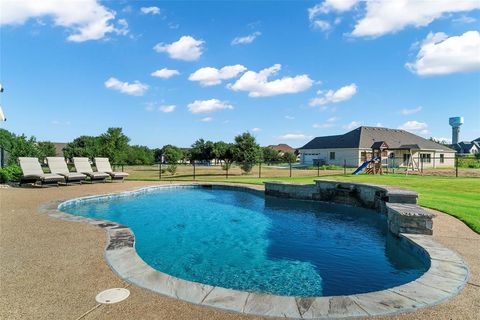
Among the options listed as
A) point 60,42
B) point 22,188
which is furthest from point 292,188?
point 60,42

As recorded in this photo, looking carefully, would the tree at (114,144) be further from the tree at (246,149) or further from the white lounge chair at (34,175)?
the tree at (246,149)

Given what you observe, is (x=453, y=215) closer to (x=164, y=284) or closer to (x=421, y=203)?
(x=421, y=203)

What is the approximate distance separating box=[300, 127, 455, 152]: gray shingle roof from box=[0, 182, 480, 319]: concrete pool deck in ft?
123

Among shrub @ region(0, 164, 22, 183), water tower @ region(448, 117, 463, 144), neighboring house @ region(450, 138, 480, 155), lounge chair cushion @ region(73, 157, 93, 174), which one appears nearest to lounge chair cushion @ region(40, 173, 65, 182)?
lounge chair cushion @ region(73, 157, 93, 174)

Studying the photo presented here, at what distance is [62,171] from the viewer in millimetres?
15922

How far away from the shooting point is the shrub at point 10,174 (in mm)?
14776

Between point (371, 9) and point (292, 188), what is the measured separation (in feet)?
23.9

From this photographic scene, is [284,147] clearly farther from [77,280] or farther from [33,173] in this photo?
[77,280]

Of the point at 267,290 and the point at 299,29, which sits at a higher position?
the point at 299,29

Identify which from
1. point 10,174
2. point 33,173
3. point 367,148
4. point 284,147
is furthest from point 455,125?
point 10,174

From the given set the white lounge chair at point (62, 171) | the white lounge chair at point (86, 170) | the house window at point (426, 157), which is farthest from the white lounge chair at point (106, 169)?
the house window at point (426, 157)

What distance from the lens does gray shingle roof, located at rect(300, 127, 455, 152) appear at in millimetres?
42031

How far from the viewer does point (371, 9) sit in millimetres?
10578

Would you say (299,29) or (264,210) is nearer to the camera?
(264,210)
